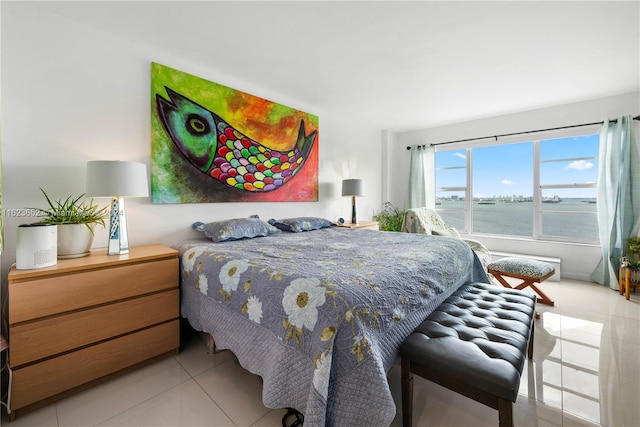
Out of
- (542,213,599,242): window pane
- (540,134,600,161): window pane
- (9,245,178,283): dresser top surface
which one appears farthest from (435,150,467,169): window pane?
(9,245,178,283): dresser top surface

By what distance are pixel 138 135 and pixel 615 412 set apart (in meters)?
3.57

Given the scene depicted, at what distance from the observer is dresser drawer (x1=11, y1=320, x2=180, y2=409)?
1405mm

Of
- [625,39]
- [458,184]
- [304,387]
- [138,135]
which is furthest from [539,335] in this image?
[138,135]

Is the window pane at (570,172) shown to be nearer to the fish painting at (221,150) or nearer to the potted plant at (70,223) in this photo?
the fish painting at (221,150)

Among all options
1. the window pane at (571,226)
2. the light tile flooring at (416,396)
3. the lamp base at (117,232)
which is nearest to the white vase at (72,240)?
the lamp base at (117,232)

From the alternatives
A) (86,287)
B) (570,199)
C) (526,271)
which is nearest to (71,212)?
(86,287)

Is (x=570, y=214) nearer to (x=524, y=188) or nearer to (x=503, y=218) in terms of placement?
(x=524, y=188)

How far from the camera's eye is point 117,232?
1.88 metres

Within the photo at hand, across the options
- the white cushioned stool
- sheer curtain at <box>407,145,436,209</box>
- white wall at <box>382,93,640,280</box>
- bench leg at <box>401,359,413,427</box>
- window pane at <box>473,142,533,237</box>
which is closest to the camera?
bench leg at <box>401,359,413,427</box>

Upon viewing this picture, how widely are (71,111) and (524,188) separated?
5503 millimetres

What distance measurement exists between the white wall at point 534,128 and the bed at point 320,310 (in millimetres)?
2888

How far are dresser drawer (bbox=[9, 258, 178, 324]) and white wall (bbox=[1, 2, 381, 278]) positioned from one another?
603 mm

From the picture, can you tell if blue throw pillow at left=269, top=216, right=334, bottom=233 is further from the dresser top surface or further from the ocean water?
the ocean water

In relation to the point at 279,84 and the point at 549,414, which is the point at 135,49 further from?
the point at 549,414
